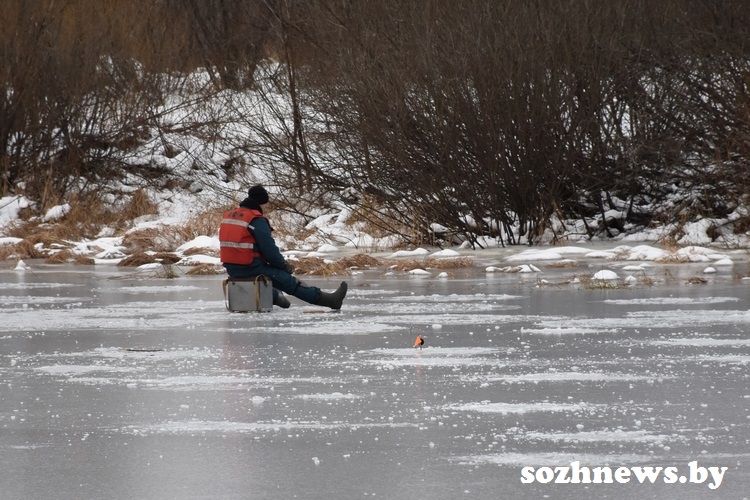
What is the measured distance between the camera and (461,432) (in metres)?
6.37

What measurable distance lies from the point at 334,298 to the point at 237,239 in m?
1.10

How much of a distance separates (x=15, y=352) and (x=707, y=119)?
14.7m

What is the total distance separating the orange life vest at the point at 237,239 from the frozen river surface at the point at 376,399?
56cm

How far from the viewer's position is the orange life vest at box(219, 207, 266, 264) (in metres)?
12.0

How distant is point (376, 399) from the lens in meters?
7.30

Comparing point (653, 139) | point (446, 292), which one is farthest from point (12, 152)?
point (446, 292)

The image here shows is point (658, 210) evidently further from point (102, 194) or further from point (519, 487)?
point (519, 487)

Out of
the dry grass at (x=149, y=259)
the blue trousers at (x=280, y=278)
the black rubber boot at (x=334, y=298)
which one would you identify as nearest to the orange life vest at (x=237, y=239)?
the blue trousers at (x=280, y=278)

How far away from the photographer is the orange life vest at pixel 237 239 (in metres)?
12.0

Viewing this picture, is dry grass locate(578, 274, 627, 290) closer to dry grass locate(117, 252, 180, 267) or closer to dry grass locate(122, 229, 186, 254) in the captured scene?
dry grass locate(117, 252, 180, 267)

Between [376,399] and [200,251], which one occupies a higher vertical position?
[200,251]

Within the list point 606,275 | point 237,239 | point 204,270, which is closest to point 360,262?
point 204,270

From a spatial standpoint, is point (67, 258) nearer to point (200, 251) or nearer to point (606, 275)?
point (200, 251)

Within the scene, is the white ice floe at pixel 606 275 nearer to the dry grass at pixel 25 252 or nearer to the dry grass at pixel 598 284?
the dry grass at pixel 598 284
